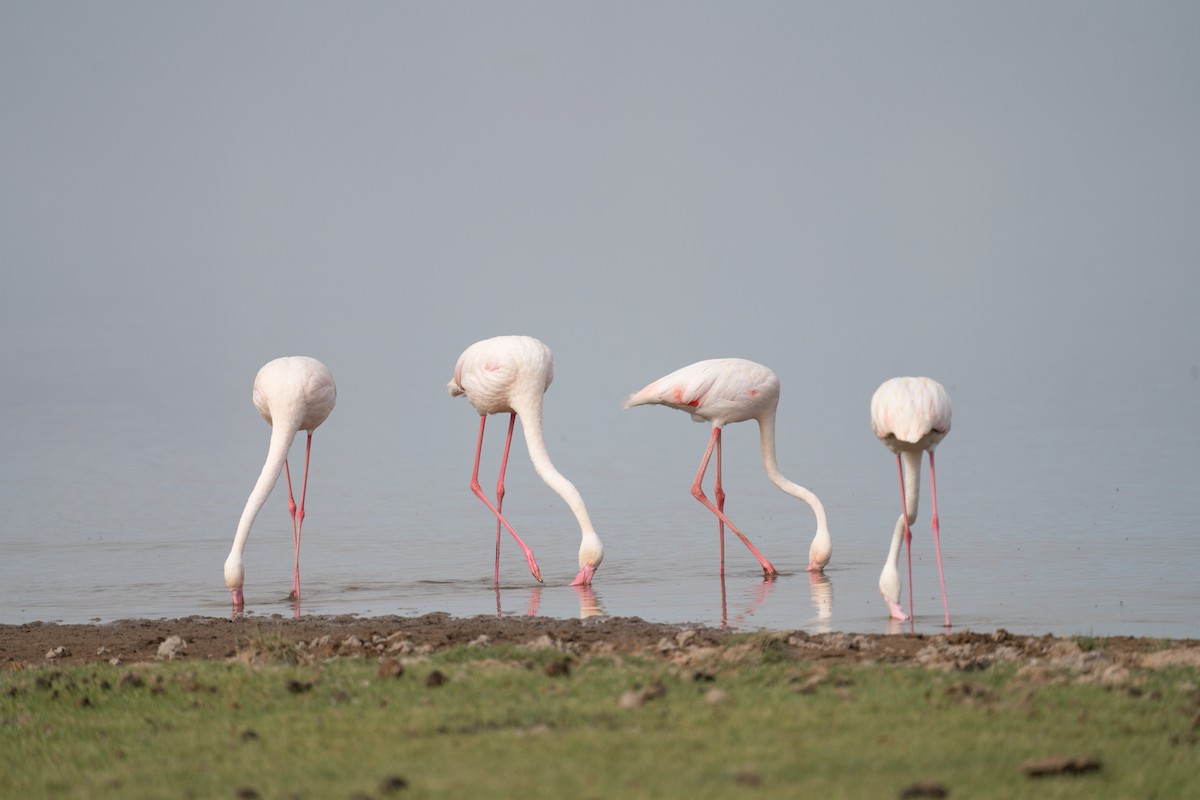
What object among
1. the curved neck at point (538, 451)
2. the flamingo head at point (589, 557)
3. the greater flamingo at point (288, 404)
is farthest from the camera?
the curved neck at point (538, 451)

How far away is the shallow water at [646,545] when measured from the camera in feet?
37.2

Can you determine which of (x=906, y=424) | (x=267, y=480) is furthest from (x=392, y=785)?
(x=267, y=480)

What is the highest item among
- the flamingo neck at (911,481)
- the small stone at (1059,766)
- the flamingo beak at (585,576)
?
the flamingo neck at (911,481)

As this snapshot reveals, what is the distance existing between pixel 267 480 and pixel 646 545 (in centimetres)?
431

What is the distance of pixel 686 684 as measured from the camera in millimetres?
6766

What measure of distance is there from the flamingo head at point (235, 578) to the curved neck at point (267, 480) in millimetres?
204

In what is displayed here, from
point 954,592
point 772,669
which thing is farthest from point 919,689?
point 954,592

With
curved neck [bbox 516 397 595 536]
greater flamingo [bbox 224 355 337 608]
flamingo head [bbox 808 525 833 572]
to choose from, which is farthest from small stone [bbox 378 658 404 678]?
flamingo head [bbox 808 525 833 572]

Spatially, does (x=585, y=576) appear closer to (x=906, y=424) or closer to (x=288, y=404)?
(x=288, y=404)

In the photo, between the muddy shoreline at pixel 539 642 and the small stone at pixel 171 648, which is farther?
the small stone at pixel 171 648

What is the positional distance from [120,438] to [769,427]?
83.3ft

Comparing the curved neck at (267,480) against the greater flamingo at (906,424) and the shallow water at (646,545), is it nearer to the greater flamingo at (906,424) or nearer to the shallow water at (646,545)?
the shallow water at (646,545)

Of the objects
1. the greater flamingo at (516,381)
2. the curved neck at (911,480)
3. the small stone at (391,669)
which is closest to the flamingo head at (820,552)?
the greater flamingo at (516,381)

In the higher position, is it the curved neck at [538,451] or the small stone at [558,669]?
the curved neck at [538,451]
